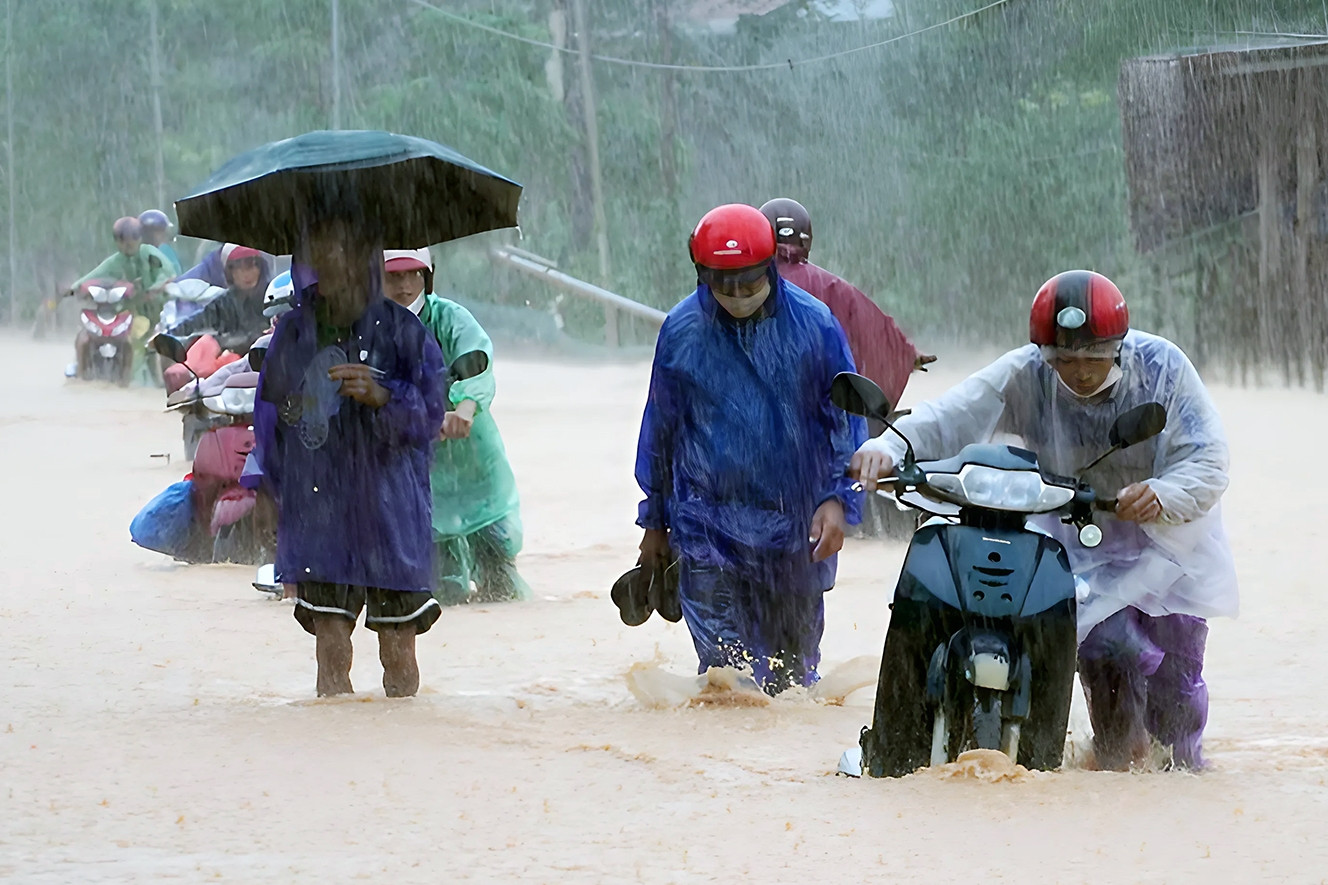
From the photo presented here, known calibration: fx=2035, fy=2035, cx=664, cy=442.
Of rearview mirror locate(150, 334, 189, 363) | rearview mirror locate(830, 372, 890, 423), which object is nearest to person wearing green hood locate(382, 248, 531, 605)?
rearview mirror locate(150, 334, 189, 363)

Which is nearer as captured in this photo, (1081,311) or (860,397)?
(860,397)

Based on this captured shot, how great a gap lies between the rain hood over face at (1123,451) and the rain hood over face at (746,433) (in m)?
1.04

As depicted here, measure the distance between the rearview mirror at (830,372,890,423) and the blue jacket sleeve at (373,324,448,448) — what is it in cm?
188

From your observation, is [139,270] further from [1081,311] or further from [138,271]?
[1081,311]

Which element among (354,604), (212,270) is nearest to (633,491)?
(212,270)

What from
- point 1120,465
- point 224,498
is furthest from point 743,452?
point 224,498

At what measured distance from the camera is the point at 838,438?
666 cm

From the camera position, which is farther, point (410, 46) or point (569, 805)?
point (410, 46)

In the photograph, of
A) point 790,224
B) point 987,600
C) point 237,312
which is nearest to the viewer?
point 987,600

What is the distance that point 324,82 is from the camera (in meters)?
40.5

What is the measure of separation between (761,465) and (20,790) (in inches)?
99.8

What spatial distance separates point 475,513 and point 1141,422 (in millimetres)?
5204

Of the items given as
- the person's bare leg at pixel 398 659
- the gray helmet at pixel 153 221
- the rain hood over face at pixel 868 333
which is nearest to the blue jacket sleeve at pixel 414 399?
the person's bare leg at pixel 398 659

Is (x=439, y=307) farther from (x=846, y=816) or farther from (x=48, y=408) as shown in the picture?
(x=48, y=408)
